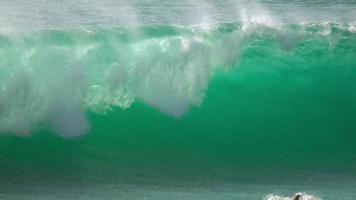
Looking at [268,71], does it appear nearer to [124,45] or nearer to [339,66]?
[339,66]

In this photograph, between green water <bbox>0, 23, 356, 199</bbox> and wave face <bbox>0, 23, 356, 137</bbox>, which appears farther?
wave face <bbox>0, 23, 356, 137</bbox>

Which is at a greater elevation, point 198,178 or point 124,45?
point 124,45

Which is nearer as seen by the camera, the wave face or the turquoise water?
the turquoise water

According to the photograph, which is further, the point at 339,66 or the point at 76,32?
the point at 339,66

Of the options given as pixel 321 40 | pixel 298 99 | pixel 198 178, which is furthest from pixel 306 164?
pixel 321 40
